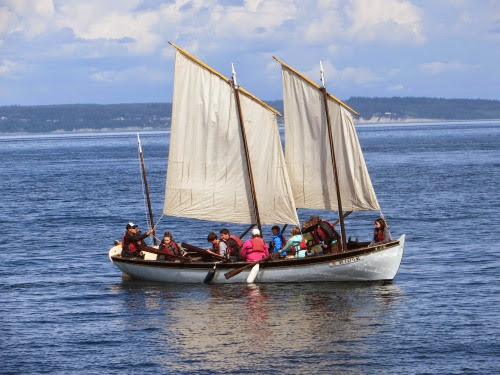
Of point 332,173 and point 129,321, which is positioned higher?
point 332,173

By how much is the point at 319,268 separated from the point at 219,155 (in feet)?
22.7

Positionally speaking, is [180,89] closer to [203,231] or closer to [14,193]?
[203,231]

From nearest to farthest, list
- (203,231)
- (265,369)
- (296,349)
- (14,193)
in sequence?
(265,369) → (296,349) → (203,231) → (14,193)

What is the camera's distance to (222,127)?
45344 millimetres

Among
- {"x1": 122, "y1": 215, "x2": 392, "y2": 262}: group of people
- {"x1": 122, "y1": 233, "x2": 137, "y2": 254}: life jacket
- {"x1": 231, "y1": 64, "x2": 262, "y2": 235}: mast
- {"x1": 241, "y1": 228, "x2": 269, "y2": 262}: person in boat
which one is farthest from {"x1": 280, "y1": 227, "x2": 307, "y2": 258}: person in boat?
{"x1": 122, "y1": 233, "x2": 137, "y2": 254}: life jacket

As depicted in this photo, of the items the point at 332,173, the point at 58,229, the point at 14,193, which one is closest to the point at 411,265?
the point at 332,173

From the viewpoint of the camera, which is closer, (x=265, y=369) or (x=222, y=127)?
(x=265, y=369)

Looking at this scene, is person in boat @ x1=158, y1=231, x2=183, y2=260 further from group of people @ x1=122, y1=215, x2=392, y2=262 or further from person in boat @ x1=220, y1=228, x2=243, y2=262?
person in boat @ x1=220, y1=228, x2=243, y2=262

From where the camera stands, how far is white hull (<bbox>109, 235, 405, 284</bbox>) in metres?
42.1

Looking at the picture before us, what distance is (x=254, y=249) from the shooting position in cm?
4256

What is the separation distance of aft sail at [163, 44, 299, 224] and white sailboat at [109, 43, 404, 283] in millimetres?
42

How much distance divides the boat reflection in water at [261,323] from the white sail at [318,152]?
3.81 m

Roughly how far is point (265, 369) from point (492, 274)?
57.9ft

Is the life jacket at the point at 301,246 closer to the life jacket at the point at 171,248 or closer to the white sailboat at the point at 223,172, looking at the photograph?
the white sailboat at the point at 223,172
